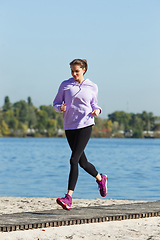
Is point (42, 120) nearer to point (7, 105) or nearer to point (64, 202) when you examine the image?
point (7, 105)

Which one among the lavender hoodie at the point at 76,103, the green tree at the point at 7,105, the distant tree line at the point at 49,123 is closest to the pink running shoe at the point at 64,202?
the lavender hoodie at the point at 76,103

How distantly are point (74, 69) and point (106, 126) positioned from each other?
138m

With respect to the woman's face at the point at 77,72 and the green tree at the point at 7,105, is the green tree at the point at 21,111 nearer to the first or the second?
the green tree at the point at 7,105

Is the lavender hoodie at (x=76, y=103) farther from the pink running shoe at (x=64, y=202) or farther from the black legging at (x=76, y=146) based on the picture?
the pink running shoe at (x=64, y=202)

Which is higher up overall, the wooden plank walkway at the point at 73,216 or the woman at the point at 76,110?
the woman at the point at 76,110

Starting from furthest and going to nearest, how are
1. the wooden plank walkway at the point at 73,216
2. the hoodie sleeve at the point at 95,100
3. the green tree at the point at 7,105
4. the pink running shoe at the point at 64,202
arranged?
the green tree at the point at 7,105
the hoodie sleeve at the point at 95,100
the pink running shoe at the point at 64,202
the wooden plank walkway at the point at 73,216

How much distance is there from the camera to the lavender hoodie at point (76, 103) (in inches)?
230

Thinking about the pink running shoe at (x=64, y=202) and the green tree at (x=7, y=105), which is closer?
the pink running shoe at (x=64, y=202)

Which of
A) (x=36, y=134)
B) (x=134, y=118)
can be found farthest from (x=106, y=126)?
(x=36, y=134)

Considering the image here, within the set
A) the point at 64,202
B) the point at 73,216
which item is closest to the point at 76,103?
the point at 64,202

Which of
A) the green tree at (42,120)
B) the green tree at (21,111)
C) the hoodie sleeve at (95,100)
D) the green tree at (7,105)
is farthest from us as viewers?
the green tree at (7,105)

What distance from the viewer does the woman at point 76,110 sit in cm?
583

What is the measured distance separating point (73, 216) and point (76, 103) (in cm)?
157

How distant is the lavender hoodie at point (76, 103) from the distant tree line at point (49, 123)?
116986 millimetres
